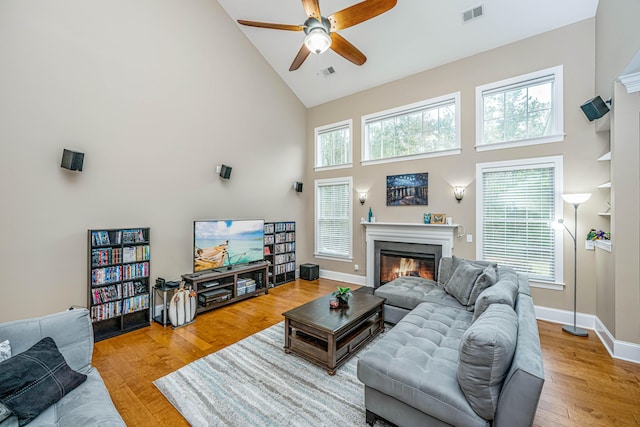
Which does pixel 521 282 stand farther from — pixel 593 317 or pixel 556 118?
pixel 556 118

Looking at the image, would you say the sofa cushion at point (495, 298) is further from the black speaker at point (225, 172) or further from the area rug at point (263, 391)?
the black speaker at point (225, 172)

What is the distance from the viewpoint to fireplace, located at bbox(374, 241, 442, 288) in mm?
4840

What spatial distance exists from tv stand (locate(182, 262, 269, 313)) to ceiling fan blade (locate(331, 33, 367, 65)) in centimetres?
375

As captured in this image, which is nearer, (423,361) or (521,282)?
(423,361)

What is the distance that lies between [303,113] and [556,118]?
16.1 feet

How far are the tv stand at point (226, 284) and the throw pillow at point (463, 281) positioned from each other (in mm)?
3253

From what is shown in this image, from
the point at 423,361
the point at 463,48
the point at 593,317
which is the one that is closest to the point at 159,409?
the point at 423,361

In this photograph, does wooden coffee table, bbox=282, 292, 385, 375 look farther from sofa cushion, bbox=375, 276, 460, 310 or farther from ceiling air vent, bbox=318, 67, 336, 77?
ceiling air vent, bbox=318, 67, 336, 77

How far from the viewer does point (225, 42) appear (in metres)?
4.98

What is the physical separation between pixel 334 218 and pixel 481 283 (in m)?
3.64

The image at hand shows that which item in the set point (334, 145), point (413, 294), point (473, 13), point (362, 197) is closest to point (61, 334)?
point (413, 294)

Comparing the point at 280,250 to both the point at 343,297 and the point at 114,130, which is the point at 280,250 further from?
the point at 114,130

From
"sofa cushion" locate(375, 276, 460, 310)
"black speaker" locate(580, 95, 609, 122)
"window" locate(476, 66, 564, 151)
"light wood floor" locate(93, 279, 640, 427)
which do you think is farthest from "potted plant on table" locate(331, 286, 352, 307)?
"black speaker" locate(580, 95, 609, 122)

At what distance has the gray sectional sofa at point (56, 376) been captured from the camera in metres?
1.45
